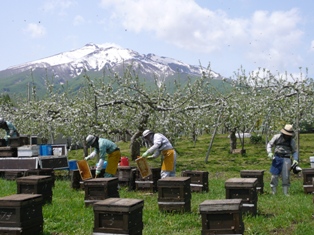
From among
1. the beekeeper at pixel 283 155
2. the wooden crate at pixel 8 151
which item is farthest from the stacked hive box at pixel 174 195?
the wooden crate at pixel 8 151

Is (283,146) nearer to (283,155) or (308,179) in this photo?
(283,155)

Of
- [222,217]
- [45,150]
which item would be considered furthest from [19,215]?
[45,150]

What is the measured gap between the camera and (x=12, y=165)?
17672 mm

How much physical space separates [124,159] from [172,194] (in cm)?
748

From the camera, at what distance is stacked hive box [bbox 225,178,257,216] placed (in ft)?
31.6

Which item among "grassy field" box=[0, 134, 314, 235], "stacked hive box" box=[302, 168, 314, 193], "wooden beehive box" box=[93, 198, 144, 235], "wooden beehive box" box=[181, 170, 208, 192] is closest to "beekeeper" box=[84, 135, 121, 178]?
"grassy field" box=[0, 134, 314, 235]

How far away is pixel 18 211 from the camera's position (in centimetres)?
777

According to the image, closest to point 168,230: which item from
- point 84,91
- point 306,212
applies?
point 306,212

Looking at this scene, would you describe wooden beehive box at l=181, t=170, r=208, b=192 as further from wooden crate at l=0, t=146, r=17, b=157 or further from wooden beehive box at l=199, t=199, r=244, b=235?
wooden crate at l=0, t=146, r=17, b=157


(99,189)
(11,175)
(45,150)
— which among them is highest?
(45,150)

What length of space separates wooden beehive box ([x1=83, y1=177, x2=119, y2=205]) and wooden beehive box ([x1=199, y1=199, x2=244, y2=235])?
3400 mm

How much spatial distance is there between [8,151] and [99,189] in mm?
8654

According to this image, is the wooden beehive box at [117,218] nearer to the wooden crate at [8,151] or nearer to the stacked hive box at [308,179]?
the stacked hive box at [308,179]

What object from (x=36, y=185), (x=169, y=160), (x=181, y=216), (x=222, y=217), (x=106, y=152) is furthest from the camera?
(x=106, y=152)
